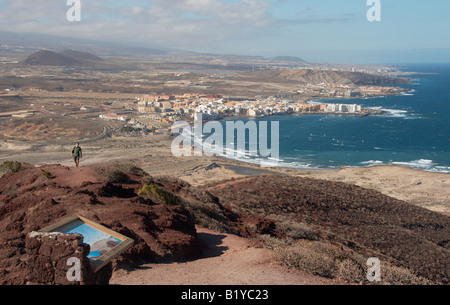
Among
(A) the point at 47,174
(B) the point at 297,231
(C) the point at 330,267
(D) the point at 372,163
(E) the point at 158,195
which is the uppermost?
(A) the point at 47,174

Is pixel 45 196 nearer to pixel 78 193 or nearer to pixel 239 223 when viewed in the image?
pixel 78 193

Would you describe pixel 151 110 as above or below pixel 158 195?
above

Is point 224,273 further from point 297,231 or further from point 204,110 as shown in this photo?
point 204,110

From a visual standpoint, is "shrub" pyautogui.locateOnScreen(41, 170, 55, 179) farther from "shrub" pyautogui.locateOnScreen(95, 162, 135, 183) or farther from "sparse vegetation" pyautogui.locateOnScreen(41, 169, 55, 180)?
"shrub" pyautogui.locateOnScreen(95, 162, 135, 183)

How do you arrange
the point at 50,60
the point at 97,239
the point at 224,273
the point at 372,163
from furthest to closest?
the point at 50,60
the point at 372,163
the point at 224,273
the point at 97,239

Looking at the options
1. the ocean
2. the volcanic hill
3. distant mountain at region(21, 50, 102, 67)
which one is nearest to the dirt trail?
the volcanic hill

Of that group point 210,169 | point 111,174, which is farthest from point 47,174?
point 210,169

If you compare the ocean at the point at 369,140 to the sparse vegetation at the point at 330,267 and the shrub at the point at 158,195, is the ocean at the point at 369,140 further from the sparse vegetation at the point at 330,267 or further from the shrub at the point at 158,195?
the sparse vegetation at the point at 330,267
